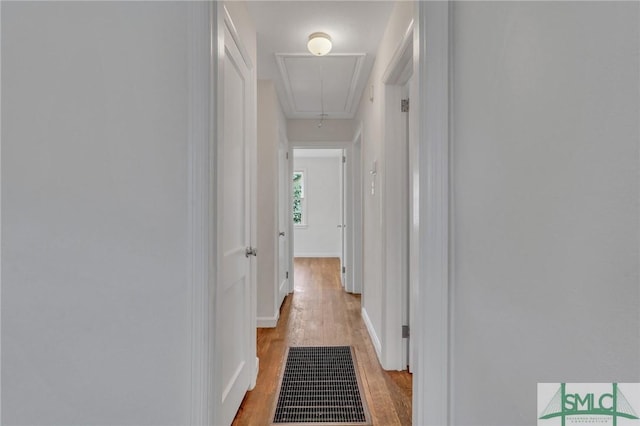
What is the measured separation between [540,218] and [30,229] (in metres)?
1.49

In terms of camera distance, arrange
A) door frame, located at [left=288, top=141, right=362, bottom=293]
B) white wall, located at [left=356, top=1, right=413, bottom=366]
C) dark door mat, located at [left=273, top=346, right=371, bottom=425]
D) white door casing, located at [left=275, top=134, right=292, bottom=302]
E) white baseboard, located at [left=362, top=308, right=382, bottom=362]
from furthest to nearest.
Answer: door frame, located at [left=288, top=141, right=362, bottom=293] < white door casing, located at [left=275, top=134, right=292, bottom=302] < white baseboard, located at [left=362, top=308, right=382, bottom=362] < white wall, located at [left=356, top=1, right=413, bottom=366] < dark door mat, located at [left=273, top=346, right=371, bottom=425]

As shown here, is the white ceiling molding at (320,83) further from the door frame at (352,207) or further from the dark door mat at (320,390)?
the dark door mat at (320,390)

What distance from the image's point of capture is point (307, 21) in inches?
85.0

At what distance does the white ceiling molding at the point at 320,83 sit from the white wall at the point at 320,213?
348cm

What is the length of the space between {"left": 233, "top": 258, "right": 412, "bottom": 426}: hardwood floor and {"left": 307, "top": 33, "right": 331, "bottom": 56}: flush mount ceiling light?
2.30 meters

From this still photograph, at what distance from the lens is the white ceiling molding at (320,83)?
273cm

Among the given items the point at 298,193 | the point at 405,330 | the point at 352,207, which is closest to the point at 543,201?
the point at 405,330

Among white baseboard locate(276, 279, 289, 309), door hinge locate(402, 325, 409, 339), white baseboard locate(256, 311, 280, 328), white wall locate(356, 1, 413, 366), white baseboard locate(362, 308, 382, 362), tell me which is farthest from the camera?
white baseboard locate(276, 279, 289, 309)

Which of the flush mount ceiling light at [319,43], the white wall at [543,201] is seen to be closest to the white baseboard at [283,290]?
the flush mount ceiling light at [319,43]

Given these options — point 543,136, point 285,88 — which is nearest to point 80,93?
point 543,136

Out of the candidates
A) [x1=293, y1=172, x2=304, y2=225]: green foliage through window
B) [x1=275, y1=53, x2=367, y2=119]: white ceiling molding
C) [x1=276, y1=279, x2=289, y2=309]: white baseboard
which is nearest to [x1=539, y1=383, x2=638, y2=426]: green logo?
[x1=275, y1=53, x2=367, y2=119]: white ceiling molding

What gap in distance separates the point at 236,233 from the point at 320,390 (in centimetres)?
114

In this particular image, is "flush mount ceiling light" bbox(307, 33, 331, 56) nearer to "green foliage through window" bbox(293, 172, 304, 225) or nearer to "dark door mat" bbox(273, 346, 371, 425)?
"dark door mat" bbox(273, 346, 371, 425)

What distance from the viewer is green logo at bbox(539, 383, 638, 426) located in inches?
21.8
